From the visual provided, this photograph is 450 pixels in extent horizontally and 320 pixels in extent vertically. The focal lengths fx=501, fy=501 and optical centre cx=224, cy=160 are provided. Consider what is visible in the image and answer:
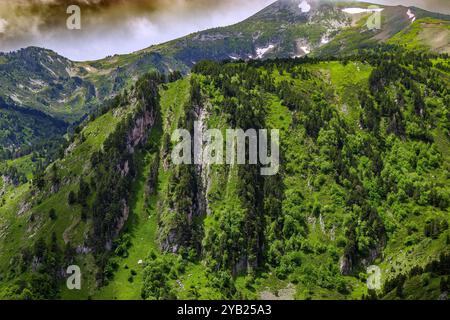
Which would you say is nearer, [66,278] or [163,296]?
[163,296]

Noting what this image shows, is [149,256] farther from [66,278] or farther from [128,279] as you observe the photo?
[66,278]

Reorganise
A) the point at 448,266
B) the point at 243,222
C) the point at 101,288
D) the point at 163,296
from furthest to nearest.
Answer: the point at 243,222
the point at 101,288
the point at 163,296
the point at 448,266

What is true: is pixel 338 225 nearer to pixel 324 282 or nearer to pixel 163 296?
pixel 324 282

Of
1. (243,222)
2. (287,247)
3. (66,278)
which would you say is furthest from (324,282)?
(66,278)

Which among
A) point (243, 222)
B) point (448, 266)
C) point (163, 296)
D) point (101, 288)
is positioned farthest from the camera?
point (243, 222)
